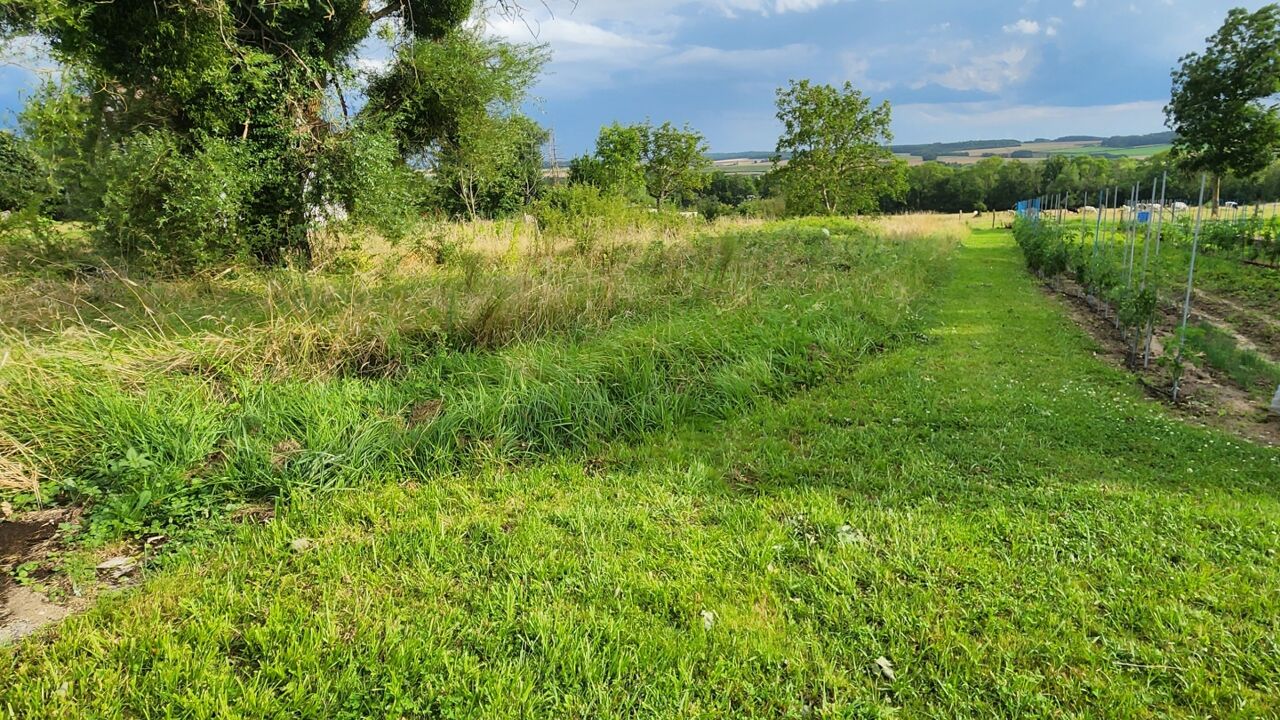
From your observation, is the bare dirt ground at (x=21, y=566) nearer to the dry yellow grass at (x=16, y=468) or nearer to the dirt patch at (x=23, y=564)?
the dirt patch at (x=23, y=564)

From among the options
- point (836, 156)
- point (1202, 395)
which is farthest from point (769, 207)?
point (1202, 395)

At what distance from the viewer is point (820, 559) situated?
7.93 feet

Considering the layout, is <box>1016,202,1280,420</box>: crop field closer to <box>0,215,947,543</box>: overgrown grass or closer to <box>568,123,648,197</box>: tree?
<box>0,215,947,543</box>: overgrown grass

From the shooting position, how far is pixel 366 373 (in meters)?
4.40

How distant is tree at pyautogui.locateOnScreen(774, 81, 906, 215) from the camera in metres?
30.7

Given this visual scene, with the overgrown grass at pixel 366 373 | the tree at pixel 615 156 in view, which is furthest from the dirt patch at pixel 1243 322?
the tree at pixel 615 156

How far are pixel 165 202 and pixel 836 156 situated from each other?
3044 centimetres

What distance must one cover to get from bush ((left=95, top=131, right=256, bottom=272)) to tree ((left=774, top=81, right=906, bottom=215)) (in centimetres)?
2817

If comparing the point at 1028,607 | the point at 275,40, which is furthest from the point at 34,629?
the point at 275,40

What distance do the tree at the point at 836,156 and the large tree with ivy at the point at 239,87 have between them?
23936mm

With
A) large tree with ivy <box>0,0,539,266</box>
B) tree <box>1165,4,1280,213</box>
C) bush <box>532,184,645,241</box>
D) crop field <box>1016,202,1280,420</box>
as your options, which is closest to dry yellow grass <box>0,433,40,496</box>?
large tree with ivy <box>0,0,539,266</box>

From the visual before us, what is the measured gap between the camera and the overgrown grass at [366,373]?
2986 mm

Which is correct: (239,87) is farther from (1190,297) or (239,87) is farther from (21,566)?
(1190,297)

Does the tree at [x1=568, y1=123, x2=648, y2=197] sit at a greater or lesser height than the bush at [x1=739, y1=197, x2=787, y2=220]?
greater
